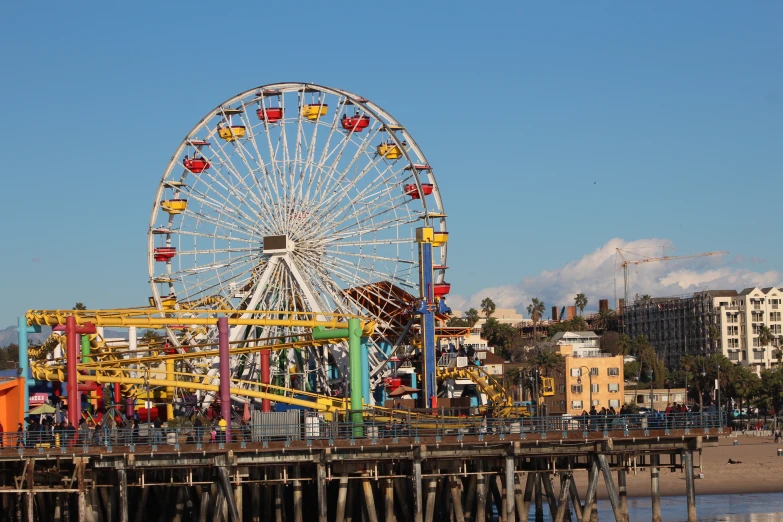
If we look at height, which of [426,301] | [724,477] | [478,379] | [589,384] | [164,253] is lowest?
[724,477]

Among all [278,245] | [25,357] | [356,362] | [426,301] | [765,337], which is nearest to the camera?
[356,362]

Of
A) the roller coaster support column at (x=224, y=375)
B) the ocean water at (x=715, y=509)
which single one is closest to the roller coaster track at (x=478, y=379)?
the ocean water at (x=715, y=509)

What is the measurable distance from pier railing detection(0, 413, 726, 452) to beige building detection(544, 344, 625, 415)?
3146 inches

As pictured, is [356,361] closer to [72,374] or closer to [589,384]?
[72,374]

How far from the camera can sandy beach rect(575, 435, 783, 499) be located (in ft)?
282

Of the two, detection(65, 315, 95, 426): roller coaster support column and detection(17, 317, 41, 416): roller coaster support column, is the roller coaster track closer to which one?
detection(17, 317, 41, 416): roller coaster support column

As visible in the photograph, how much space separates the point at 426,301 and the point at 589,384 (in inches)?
2451

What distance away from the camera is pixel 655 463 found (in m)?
57.8

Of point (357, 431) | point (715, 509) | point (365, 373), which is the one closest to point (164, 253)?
point (365, 373)

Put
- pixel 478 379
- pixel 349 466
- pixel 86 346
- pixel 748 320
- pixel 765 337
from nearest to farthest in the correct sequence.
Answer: pixel 349 466
pixel 86 346
pixel 478 379
pixel 765 337
pixel 748 320

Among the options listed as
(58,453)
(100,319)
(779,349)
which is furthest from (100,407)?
(779,349)

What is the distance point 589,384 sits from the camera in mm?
141000

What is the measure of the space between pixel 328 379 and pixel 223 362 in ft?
90.5

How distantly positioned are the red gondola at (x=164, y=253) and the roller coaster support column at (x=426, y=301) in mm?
14953
